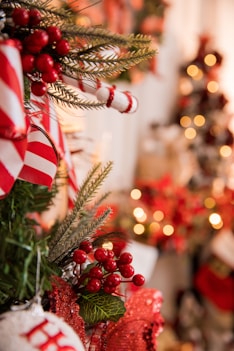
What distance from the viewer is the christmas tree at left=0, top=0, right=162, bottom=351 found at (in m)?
0.48

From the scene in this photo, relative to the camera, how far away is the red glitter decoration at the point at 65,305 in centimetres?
58

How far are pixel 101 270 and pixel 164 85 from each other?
7.91 ft

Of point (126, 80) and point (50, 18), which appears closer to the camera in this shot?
point (50, 18)

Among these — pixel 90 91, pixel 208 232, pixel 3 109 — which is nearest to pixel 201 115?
pixel 208 232

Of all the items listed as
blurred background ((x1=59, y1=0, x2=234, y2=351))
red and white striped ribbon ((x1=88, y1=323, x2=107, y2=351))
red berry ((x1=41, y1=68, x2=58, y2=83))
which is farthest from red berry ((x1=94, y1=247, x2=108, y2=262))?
blurred background ((x1=59, y1=0, x2=234, y2=351))

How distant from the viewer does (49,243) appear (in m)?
0.66

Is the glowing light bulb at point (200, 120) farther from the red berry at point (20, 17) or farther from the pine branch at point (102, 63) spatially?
the red berry at point (20, 17)

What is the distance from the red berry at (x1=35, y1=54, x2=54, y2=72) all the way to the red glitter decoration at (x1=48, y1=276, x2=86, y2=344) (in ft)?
0.76

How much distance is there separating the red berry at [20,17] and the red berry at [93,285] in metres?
0.29

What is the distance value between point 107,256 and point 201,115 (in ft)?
7.84

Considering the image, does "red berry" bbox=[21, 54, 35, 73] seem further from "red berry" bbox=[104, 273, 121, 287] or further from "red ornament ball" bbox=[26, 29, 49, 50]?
"red berry" bbox=[104, 273, 121, 287]

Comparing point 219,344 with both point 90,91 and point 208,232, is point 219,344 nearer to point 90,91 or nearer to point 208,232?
point 208,232

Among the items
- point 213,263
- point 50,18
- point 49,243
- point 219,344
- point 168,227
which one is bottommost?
point 219,344

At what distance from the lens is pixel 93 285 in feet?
1.94
